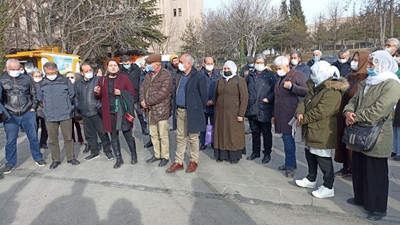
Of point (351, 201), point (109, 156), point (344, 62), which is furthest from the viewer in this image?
point (344, 62)

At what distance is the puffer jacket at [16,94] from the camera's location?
4871 mm

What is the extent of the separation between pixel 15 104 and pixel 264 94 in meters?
4.13

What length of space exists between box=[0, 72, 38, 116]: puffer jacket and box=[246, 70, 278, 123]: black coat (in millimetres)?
3776

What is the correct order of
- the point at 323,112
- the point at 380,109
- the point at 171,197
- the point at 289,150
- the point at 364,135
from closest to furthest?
the point at 380,109, the point at 364,135, the point at 323,112, the point at 171,197, the point at 289,150

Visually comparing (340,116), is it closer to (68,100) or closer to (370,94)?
(370,94)

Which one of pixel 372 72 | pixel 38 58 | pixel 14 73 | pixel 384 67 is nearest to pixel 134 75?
pixel 14 73

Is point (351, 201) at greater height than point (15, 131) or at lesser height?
lesser

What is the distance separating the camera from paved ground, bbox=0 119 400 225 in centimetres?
337

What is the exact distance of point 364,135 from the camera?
10.1 ft

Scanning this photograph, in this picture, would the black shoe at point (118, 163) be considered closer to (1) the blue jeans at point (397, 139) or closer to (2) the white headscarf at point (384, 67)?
(2) the white headscarf at point (384, 67)

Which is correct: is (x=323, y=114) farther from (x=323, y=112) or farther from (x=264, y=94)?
(x=264, y=94)

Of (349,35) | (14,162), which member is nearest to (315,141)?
(14,162)

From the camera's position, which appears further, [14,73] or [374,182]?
[14,73]

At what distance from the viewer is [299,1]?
5331 centimetres
